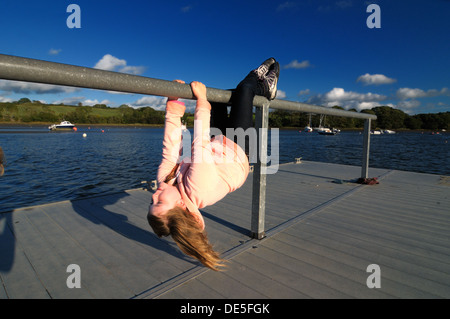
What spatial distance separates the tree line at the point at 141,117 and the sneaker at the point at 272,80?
58.5m

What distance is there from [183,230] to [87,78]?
104cm

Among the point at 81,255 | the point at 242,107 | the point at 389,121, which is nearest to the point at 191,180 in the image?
the point at 242,107

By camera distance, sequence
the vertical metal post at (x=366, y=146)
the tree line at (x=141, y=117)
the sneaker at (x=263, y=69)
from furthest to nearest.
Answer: the tree line at (x=141, y=117) → the vertical metal post at (x=366, y=146) → the sneaker at (x=263, y=69)

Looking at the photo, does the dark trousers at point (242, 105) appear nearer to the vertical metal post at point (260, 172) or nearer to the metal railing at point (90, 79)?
the metal railing at point (90, 79)

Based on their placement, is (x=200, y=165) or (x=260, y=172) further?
(x=260, y=172)

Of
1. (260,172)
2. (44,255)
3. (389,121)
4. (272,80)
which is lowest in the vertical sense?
(44,255)

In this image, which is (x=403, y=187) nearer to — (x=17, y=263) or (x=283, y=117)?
(x=17, y=263)

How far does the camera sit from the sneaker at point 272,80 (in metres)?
2.32

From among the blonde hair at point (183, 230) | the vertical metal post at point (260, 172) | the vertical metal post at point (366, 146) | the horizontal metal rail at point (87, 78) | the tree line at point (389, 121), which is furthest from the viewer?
the tree line at point (389, 121)

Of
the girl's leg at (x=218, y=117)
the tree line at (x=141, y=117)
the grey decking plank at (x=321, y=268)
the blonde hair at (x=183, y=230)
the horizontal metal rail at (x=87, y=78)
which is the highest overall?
the tree line at (x=141, y=117)

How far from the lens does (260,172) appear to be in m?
2.57

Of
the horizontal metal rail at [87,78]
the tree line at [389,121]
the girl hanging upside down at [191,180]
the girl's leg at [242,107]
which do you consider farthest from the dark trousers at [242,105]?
the tree line at [389,121]

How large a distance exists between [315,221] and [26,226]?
376cm

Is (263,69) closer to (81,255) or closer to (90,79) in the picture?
(90,79)
